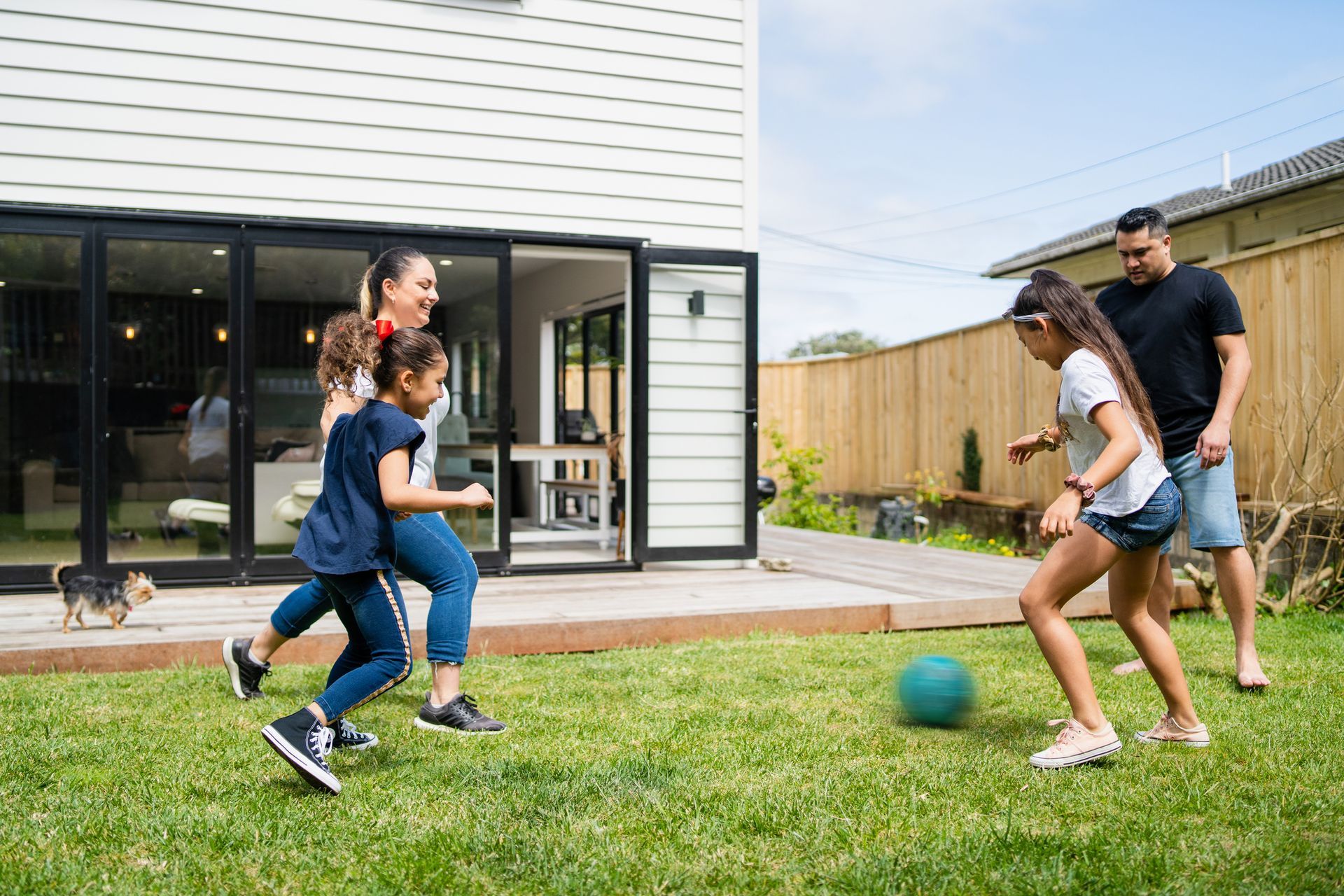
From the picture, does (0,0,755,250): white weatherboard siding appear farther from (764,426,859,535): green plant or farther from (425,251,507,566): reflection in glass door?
(764,426,859,535): green plant

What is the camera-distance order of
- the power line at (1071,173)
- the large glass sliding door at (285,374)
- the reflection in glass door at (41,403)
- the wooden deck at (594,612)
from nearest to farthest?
the wooden deck at (594,612) → the reflection in glass door at (41,403) → the large glass sliding door at (285,374) → the power line at (1071,173)

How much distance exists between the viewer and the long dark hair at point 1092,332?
3025 mm

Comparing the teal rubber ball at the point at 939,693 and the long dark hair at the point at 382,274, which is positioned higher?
the long dark hair at the point at 382,274

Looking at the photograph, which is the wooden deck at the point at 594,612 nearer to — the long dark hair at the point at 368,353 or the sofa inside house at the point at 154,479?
the sofa inside house at the point at 154,479

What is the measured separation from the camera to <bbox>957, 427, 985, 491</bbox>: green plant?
1170cm

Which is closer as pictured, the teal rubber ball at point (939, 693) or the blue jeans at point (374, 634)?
the blue jeans at point (374, 634)

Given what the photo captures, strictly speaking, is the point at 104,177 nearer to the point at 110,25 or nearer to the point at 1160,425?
the point at 110,25

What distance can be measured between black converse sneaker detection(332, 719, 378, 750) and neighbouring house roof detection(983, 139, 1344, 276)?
9513mm

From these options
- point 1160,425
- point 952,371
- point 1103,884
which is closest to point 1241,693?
point 1160,425

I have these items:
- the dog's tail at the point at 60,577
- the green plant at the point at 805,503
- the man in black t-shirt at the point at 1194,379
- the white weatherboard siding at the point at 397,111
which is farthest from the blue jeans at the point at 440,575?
the green plant at the point at 805,503

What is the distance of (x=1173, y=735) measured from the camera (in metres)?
3.25

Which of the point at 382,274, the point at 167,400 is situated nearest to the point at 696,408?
the point at 167,400

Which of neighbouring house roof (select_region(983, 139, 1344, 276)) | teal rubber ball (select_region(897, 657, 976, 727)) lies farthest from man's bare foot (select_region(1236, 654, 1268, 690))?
neighbouring house roof (select_region(983, 139, 1344, 276))

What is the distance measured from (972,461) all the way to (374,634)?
31.6 feet
